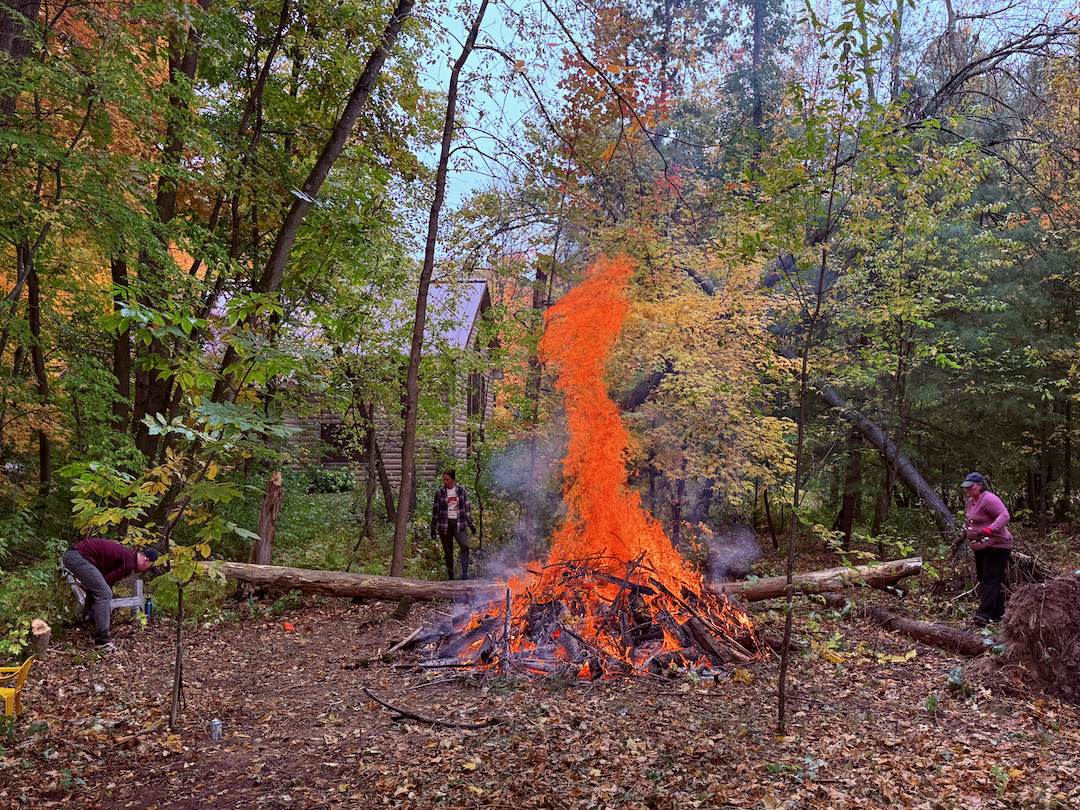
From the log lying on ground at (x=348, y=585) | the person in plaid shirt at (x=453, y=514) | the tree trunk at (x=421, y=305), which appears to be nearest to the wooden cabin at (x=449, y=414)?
the tree trunk at (x=421, y=305)

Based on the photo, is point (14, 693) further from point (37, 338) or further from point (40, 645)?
point (37, 338)

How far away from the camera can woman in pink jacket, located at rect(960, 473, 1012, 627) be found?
8195 millimetres

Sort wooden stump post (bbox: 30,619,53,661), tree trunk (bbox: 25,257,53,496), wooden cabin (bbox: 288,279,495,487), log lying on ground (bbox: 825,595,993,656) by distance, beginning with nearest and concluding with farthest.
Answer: wooden stump post (bbox: 30,619,53,661) < log lying on ground (bbox: 825,595,993,656) < tree trunk (bbox: 25,257,53,496) < wooden cabin (bbox: 288,279,495,487)

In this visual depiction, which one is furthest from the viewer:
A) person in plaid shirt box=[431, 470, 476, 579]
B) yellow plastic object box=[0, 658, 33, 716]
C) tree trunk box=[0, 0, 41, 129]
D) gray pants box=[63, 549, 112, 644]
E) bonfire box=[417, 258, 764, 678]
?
person in plaid shirt box=[431, 470, 476, 579]

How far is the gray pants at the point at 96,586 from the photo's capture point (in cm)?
765

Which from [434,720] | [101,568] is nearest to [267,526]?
[101,568]


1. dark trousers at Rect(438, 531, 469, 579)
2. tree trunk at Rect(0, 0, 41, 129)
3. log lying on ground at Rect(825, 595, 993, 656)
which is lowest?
log lying on ground at Rect(825, 595, 993, 656)

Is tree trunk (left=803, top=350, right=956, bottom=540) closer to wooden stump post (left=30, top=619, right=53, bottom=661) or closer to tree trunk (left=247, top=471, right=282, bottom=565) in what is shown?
tree trunk (left=247, top=471, right=282, bottom=565)

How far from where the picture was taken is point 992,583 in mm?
8320

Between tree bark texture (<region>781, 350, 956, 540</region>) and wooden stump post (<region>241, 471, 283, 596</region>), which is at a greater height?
tree bark texture (<region>781, 350, 956, 540</region>)

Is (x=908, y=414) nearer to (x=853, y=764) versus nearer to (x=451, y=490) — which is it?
(x=451, y=490)

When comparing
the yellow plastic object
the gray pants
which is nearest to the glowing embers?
the yellow plastic object

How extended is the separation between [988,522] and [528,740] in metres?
6.66

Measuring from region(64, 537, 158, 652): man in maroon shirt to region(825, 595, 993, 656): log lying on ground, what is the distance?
9.39 metres
